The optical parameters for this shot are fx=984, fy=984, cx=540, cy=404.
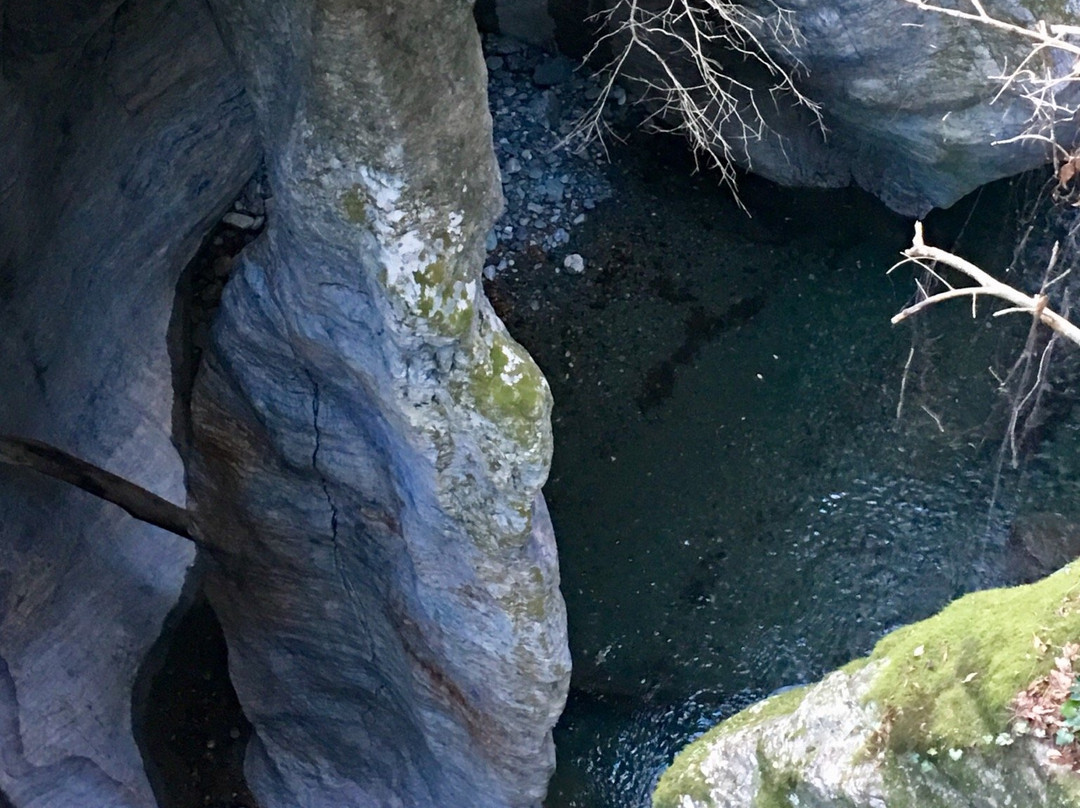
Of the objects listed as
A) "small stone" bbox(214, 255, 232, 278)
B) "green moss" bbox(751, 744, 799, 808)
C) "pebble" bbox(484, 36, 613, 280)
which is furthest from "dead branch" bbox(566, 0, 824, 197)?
"green moss" bbox(751, 744, 799, 808)

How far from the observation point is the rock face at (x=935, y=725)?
2768 millimetres

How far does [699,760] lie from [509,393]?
1593 mm

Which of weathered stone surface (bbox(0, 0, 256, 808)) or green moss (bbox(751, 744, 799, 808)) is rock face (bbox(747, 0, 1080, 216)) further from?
green moss (bbox(751, 744, 799, 808))

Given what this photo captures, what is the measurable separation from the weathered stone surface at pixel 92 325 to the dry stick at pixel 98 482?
4.6 inches

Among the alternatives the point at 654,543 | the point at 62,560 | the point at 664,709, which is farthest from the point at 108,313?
the point at 664,709

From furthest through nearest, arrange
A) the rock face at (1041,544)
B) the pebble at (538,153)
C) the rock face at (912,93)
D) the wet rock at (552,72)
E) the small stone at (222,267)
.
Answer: the wet rock at (552,72)
the pebble at (538,153)
the rock face at (1041,544)
the rock face at (912,93)
the small stone at (222,267)

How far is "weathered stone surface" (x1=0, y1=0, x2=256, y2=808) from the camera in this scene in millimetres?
4387

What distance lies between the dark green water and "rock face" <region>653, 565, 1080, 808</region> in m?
2.64

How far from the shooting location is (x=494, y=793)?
5.28 m

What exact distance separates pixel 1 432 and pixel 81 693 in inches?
61.6

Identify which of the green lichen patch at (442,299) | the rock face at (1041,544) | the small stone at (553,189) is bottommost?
the rock face at (1041,544)

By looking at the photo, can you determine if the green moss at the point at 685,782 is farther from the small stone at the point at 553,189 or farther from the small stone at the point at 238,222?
the small stone at the point at 553,189

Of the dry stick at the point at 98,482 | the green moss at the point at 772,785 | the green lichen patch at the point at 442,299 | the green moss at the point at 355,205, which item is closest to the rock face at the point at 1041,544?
the green moss at the point at 772,785

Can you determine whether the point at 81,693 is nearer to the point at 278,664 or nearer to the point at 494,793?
the point at 278,664
